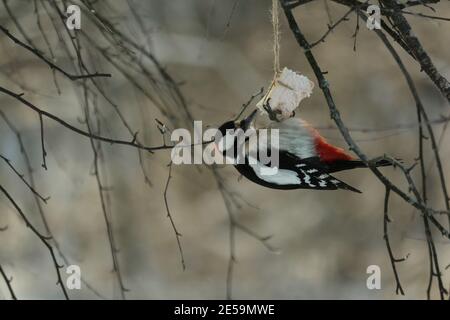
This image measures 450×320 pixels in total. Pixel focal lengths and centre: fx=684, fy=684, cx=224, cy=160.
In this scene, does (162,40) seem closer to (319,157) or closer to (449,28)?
(449,28)

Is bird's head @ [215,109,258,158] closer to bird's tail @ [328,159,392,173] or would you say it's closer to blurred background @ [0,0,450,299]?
bird's tail @ [328,159,392,173]

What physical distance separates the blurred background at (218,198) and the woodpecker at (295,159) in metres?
2.81

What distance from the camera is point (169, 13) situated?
14.6 feet

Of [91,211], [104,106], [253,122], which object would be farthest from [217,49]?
[253,122]

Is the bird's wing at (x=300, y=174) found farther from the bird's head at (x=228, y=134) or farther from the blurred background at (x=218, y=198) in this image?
the blurred background at (x=218, y=198)

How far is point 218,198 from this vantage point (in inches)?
187

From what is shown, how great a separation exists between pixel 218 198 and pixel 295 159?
11.3 ft

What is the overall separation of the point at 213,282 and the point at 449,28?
2.25m

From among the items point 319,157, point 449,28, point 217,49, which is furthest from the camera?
point 217,49

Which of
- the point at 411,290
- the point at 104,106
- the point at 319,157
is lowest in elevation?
the point at 411,290

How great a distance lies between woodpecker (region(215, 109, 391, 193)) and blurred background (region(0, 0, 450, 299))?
2813 mm

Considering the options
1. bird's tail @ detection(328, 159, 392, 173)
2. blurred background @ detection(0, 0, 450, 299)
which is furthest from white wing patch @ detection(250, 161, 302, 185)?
blurred background @ detection(0, 0, 450, 299)

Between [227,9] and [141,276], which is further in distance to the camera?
[141,276]

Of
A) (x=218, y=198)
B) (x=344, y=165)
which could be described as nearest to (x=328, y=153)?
(x=344, y=165)
